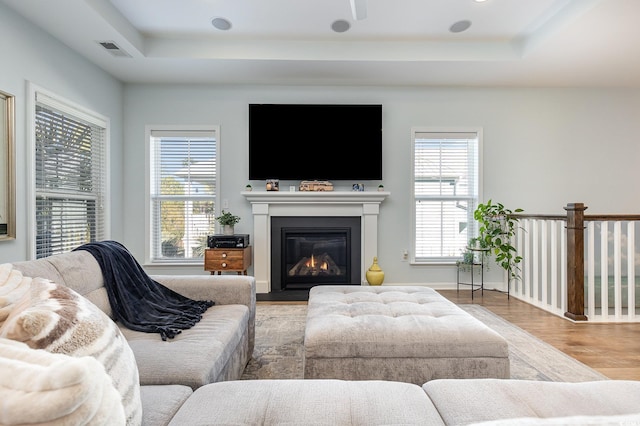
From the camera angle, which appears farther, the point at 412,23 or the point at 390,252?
the point at 390,252

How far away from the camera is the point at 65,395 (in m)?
0.54

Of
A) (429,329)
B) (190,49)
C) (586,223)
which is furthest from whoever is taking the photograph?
(190,49)

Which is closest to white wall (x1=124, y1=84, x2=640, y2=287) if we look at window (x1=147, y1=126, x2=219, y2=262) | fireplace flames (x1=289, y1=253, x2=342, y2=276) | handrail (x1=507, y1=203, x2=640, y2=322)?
window (x1=147, y1=126, x2=219, y2=262)

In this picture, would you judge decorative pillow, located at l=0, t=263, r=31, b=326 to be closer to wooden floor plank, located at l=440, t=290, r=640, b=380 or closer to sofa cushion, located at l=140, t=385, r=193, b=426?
sofa cushion, located at l=140, t=385, r=193, b=426

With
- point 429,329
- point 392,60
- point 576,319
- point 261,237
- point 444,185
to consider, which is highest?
point 392,60

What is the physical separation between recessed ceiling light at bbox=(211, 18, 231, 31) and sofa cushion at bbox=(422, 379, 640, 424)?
Result: 3.57 metres

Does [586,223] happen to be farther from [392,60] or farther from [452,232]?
[392,60]

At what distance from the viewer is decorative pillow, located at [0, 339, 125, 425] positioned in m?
0.54

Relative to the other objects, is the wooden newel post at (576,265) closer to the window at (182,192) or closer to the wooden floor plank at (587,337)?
the wooden floor plank at (587,337)

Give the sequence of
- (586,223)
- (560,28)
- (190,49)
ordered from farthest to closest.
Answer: (190,49) → (586,223) → (560,28)

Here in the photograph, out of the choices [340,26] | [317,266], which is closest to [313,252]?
[317,266]

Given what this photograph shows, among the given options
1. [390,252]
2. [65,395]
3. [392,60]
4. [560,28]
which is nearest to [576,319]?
[390,252]

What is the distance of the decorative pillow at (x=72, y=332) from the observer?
28.4 inches

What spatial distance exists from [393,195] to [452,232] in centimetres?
95
